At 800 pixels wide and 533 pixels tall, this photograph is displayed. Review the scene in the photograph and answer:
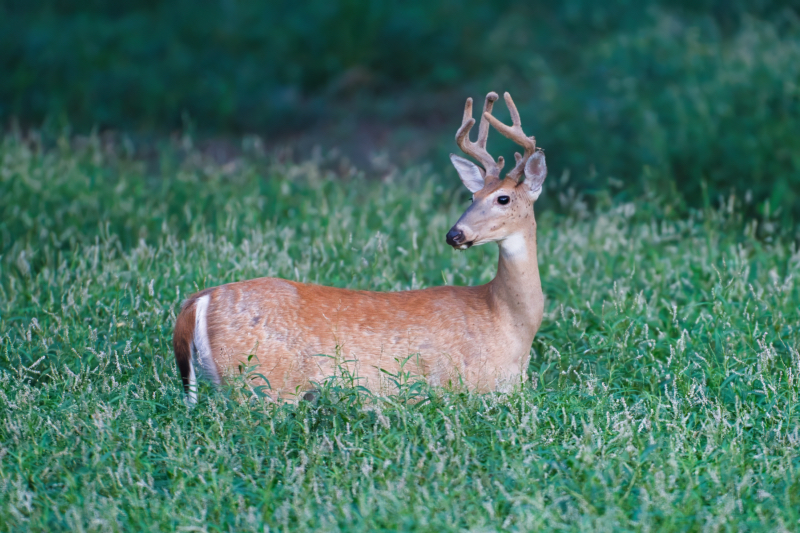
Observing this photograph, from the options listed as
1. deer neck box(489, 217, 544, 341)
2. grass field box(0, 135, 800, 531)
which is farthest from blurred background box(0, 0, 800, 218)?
deer neck box(489, 217, 544, 341)

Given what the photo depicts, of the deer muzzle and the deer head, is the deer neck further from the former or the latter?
the deer muzzle

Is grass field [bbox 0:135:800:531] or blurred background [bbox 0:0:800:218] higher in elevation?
blurred background [bbox 0:0:800:218]

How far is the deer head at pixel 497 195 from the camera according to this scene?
416 centimetres

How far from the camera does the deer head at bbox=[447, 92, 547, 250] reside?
416 cm

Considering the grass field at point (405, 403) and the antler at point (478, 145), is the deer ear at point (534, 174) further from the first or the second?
the grass field at point (405, 403)

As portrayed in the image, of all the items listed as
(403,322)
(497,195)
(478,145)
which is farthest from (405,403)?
(478,145)

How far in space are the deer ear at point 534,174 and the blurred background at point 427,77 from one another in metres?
3.12

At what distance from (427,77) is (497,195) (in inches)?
346

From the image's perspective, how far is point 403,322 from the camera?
4.21 metres

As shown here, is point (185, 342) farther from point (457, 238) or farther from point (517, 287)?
point (517, 287)

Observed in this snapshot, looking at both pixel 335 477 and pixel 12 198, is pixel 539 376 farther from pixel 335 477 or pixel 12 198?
pixel 12 198

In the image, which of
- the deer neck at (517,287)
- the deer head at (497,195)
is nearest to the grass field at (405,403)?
the deer neck at (517,287)

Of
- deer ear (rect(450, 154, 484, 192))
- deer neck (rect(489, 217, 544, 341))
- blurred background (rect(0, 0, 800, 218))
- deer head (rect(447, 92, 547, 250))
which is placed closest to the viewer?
deer head (rect(447, 92, 547, 250))

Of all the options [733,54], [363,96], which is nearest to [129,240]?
[733,54]
